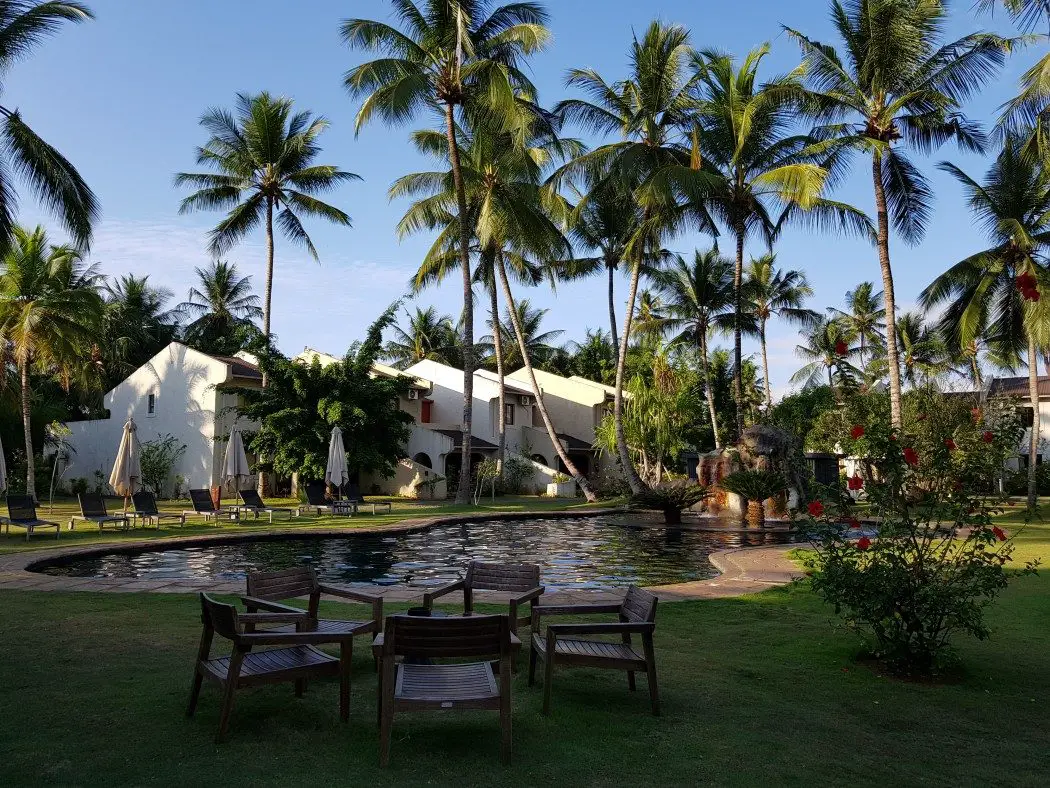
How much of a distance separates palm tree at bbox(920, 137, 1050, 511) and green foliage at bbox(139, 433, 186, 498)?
93.5 feet

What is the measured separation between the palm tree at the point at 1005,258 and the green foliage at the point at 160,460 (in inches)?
1122

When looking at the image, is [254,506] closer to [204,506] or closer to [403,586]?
[204,506]

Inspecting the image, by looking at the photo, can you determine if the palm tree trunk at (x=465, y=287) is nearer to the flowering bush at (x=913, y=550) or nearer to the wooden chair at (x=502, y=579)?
the wooden chair at (x=502, y=579)

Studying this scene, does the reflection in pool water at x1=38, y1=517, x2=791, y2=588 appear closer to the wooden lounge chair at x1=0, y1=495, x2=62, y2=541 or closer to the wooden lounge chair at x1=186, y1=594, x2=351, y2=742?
the wooden lounge chair at x1=0, y1=495, x2=62, y2=541

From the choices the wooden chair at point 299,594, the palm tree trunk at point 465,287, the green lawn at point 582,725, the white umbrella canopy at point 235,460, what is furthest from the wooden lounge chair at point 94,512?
the wooden chair at point 299,594

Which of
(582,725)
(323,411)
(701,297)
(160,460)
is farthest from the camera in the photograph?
(701,297)

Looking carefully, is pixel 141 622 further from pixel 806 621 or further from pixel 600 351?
pixel 600 351

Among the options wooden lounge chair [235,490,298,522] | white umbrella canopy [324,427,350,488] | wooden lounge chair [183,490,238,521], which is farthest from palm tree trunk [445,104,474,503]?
wooden lounge chair [183,490,238,521]

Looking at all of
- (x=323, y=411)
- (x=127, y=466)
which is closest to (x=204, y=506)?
(x=127, y=466)

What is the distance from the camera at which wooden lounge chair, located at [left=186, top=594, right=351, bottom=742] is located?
4.50 metres

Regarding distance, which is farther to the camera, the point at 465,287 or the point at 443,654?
the point at 465,287

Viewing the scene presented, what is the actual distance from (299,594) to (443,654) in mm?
2447

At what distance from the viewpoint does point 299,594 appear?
21.0ft

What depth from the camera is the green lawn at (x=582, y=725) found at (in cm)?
409
